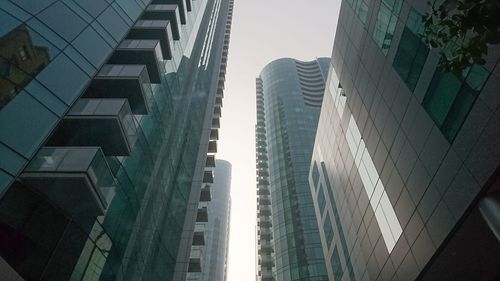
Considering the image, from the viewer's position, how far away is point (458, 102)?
1261 cm

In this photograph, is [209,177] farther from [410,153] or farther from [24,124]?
[24,124]

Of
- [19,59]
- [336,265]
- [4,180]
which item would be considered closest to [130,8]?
[19,59]

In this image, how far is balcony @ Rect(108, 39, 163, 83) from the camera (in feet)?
66.4

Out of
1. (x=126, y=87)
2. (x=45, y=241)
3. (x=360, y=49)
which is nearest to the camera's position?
(x=45, y=241)

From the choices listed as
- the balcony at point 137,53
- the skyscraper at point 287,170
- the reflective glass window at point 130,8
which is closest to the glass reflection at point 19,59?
the balcony at point 137,53

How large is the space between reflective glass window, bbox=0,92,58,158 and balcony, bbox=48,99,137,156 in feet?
7.28

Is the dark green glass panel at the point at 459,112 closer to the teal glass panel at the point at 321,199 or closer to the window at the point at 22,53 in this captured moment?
the window at the point at 22,53

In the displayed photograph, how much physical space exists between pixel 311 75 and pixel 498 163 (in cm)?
11947

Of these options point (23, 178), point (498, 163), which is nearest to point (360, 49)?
point (498, 163)

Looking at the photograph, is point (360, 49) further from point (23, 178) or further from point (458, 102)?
point (23, 178)

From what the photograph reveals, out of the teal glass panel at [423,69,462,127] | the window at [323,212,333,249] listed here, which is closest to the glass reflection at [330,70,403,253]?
the teal glass panel at [423,69,462,127]

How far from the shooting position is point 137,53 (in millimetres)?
20406

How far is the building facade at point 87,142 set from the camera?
36.5ft

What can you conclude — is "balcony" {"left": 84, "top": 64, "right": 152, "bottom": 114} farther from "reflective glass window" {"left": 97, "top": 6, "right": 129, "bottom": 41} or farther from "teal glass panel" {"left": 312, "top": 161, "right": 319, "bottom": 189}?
"teal glass panel" {"left": 312, "top": 161, "right": 319, "bottom": 189}
